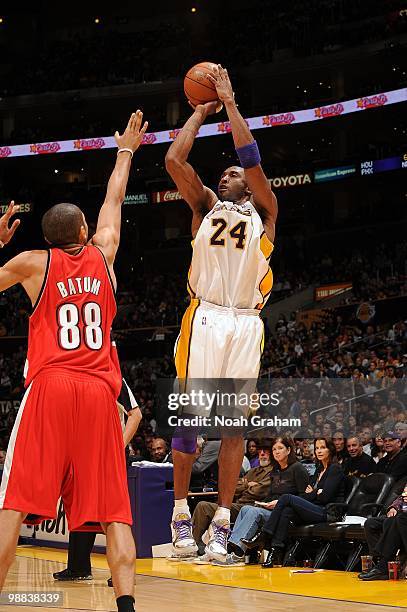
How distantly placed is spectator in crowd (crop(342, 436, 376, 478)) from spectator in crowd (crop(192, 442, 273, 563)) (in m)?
0.87

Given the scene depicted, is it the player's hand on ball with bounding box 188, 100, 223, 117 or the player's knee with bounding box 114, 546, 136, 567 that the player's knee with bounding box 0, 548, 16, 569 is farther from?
the player's hand on ball with bounding box 188, 100, 223, 117

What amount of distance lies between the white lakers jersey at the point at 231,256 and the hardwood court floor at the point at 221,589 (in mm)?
1972

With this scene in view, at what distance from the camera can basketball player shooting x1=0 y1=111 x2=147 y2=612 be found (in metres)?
3.92

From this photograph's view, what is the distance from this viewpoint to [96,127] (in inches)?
1198

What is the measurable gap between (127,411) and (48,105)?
26.5 metres

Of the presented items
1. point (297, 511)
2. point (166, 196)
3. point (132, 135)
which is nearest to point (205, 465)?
point (297, 511)

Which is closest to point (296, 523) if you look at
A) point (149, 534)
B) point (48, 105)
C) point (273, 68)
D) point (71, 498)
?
point (149, 534)

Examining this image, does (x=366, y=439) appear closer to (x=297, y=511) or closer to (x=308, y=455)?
(x=308, y=455)

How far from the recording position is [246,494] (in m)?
9.41

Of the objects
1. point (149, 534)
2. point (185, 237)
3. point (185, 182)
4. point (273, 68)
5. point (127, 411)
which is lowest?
point (149, 534)

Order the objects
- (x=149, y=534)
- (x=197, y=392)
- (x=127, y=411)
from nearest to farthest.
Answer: (x=197, y=392), (x=127, y=411), (x=149, y=534)

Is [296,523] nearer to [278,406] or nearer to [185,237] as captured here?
[278,406]

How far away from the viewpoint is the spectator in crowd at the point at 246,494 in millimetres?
8883

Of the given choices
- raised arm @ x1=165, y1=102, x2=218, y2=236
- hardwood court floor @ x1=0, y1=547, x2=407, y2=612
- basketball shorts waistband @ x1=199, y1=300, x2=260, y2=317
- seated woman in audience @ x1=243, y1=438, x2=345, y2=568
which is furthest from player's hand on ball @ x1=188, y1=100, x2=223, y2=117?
seated woman in audience @ x1=243, y1=438, x2=345, y2=568
